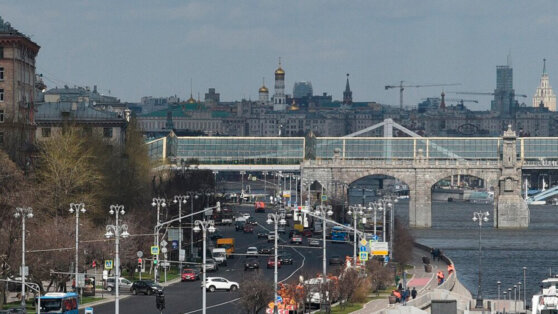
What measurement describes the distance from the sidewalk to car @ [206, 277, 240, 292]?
1056cm

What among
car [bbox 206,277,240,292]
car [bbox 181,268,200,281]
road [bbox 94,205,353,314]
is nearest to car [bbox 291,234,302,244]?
road [bbox 94,205,353,314]

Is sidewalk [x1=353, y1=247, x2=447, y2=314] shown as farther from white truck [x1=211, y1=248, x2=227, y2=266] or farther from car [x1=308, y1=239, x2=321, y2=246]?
white truck [x1=211, y1=248, x2=227, y2=266]

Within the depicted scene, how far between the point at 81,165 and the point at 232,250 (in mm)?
20433

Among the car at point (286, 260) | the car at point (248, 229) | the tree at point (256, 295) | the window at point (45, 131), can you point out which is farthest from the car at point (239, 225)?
the tree at point (256, 295)

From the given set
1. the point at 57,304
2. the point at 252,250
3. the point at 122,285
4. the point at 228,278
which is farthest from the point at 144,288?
the point at 252,250

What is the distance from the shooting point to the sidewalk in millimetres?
98062

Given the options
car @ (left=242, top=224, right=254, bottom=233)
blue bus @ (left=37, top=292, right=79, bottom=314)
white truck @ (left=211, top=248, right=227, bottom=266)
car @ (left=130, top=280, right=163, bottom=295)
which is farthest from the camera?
car @ (left=242, top=224, right=254, bottom=233)

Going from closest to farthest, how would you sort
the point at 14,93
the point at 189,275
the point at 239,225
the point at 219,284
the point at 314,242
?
the point at 219,284, the point at 189,275, the point at 14,93, the point at 314,242, the point at 239,225

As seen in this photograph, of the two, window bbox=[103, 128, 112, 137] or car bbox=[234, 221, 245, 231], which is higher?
window bbox=[103, 128, 112, 137]

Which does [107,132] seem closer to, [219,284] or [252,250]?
[252,250]

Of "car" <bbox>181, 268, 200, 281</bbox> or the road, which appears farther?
"car" <bbox>181, 268, 200, 281</bbox>

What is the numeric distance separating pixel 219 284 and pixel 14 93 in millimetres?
38718

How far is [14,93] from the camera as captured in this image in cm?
14538

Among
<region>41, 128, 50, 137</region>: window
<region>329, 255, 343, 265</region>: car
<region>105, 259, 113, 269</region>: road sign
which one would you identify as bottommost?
<region>329, 255, 343, 265</region>: car
